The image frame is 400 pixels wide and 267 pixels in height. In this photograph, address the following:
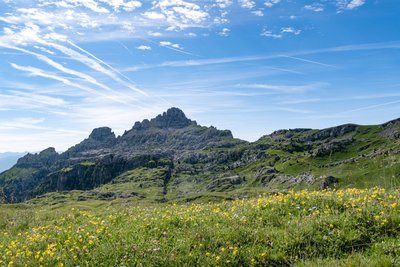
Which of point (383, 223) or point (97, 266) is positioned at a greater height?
point (383, 223)

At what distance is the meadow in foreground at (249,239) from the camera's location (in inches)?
360

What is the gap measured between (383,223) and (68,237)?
33.1 feet

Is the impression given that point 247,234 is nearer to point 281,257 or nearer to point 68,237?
point 281,257

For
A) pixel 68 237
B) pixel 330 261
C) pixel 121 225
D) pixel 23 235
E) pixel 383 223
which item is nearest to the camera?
pixel 330 261

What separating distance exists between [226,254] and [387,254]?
4076 mm

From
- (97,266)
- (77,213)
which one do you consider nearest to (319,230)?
(97,266)

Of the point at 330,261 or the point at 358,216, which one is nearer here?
the point at 330,261

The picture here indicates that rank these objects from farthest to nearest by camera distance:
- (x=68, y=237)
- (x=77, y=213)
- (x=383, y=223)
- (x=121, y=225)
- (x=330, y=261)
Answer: (x=77, y=213) < (x=121, y=225) < (x=68, y=237) < (x=383, y=223) < (x=330, y=261)

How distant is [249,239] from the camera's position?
1021cm

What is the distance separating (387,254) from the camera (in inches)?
333

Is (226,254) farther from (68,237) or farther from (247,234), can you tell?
(68,237)

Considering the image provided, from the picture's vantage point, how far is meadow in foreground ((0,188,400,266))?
9156 millimetres

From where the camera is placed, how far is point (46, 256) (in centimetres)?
1025

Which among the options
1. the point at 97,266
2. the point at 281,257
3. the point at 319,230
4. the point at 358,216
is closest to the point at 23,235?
the point at 97,266
